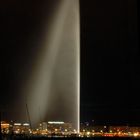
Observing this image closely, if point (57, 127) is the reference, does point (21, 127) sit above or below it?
above

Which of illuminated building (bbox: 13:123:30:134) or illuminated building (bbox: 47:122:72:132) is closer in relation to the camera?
illuminated building (bbox: 47:122:72:132)

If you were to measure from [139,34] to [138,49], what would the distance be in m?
0.38

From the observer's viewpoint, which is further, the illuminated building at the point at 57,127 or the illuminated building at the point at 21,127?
the illuminated building at the point at 21,127

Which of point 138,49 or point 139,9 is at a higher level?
point 139,9

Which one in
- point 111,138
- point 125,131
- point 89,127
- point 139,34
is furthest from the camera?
point 89,127

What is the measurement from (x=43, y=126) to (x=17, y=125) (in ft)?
19.6

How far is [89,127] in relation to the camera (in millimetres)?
99312

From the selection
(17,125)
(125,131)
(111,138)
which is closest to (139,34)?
(111,138)

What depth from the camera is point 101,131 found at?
9788cm

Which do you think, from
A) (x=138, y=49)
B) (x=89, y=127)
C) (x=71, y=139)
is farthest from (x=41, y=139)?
(x=138, y=49)

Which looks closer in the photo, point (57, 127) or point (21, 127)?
point (57, 127)

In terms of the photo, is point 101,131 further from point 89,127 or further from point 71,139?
point 71,139

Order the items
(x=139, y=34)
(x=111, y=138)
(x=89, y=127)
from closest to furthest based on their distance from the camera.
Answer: (x=139, y=34)
(x=111, y=138)
(x=89, y=127)

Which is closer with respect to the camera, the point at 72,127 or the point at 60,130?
the point at 72,127
